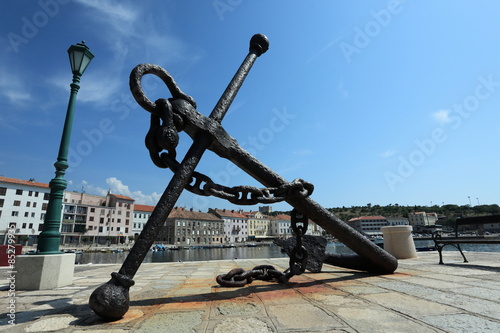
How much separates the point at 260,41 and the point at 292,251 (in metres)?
3.61

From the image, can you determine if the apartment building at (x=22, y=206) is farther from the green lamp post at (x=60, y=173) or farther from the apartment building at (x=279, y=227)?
the apartment building at (x=279, y=227)

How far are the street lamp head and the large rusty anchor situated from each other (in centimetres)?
360

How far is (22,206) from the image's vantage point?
49125 millimetres

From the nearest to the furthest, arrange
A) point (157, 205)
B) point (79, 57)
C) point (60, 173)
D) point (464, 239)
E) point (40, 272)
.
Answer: point (157, 205) < point (40, 272) < point (60, 173) < point (79, 57) < point (464, 239)

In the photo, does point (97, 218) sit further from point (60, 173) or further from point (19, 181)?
point (60, 173)

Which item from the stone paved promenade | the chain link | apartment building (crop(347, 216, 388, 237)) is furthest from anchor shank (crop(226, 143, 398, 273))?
apartment building (crop(347, 216, 388, 237))

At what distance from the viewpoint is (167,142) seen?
322 cm

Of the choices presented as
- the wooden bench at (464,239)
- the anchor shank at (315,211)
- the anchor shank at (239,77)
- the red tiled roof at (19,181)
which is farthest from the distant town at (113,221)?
the anchor shank at (239,77)

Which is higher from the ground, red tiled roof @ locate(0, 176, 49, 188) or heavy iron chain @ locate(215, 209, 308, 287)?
red tiled roof @ locate(0, 176, 49, 188)

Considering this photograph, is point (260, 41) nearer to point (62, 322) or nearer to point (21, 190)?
point (62, 322)

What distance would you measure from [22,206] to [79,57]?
59185mm

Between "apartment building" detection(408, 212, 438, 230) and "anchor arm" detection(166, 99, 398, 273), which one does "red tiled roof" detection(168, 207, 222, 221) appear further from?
"apartment building" detection(408, 212, 438, 230)

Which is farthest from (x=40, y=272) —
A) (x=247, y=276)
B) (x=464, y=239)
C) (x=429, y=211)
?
(x=429, y=211)

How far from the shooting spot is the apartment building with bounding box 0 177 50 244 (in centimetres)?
4716
